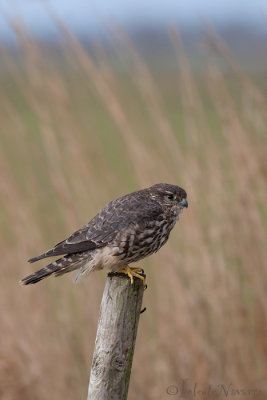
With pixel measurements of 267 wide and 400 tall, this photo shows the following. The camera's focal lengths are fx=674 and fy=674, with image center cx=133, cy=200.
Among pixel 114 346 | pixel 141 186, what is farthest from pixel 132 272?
pixel 141 186

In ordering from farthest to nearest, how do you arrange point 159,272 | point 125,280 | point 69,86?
point 69,86, point 159,272, point 125,280

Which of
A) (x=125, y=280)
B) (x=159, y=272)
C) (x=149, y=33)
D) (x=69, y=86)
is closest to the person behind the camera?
(x=125, y=280)

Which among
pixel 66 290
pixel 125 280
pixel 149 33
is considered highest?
pixel 149 33

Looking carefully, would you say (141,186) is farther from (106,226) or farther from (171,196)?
(106,226)

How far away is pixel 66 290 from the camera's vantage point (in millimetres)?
3842

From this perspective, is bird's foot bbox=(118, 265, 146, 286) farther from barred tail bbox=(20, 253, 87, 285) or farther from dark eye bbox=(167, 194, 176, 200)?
dark eye bbox=(167, 194, 176, 200)

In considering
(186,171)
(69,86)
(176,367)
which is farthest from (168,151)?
(176,367)

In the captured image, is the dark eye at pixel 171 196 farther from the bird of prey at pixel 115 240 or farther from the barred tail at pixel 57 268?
the barred tail at pixel 57 268

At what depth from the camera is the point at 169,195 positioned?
3.05 meters

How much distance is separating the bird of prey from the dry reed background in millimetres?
687

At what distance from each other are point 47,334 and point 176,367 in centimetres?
75

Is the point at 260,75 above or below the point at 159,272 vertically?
above

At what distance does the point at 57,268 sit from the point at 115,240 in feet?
0.86

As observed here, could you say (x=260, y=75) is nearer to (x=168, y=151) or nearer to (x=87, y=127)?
(x=168, y=151)
